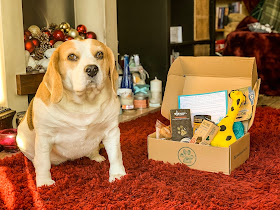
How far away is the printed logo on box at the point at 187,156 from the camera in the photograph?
4.65 feet

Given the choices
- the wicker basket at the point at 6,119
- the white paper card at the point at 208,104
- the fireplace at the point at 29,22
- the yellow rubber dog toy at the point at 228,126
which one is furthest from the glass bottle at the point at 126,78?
the yellow rubber dog toy at the point at 228,126

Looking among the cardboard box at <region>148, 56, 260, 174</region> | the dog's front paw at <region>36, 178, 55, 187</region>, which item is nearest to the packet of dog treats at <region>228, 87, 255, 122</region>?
the cardboard box at <region>148, 56, 260, 174</region>

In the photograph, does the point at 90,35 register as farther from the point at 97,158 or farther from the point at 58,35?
the point at 97,158

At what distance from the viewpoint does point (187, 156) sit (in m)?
1.43

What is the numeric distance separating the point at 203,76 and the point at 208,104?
0.50ft

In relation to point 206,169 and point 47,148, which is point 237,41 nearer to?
point 206,169

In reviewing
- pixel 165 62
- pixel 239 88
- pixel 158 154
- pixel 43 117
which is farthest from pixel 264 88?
pixel 43 117

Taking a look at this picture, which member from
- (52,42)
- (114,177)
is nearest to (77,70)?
(114,177)

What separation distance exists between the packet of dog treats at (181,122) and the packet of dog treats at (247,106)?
20 cm

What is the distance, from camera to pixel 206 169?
1403 mm

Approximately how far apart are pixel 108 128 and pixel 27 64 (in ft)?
3.41

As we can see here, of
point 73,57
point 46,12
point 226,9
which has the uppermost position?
point 226,9

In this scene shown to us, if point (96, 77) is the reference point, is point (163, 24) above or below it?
above

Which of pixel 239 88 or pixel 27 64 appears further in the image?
pixel 27 64
